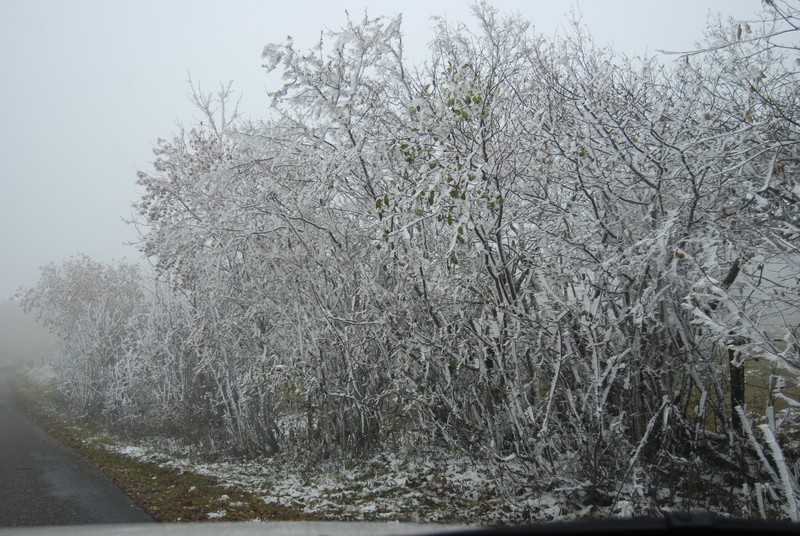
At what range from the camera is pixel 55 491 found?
8281 millimetres

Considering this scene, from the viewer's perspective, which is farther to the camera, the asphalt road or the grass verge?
the asphalt road

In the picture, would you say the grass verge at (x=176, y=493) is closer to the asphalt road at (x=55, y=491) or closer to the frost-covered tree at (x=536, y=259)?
the asphalt road at (x=55, y=491)

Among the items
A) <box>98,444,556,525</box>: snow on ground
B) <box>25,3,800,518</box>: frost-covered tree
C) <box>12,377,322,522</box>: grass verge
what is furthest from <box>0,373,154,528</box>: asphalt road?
<box>25,3,800,518</box>: frost-covered tree

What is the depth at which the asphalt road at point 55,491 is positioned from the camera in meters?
6.73

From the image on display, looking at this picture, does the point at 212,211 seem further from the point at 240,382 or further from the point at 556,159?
the point at 556,159

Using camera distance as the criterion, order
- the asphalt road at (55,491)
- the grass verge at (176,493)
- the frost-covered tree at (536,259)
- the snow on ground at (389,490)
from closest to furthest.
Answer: the frost-covered tree at (536,259), the snow on ground at (389,490), the grass verge at (176,493), the asphalt road at (55,491)

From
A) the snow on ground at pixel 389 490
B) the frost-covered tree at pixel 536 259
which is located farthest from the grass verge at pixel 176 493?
the frost-covered tree at pixel 536 259

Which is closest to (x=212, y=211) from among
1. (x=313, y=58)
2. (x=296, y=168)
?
(x=296, y=168)

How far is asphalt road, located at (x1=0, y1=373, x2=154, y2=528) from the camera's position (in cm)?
673

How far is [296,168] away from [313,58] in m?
1.79

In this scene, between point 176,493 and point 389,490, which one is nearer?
point 389,490

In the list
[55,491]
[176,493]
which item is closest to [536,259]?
[176,493]

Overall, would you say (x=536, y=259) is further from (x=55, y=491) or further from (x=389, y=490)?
(x=55, y=491)

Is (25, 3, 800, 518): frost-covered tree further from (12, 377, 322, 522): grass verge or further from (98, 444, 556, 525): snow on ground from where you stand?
(12, 377, 322, 522): grass verge
